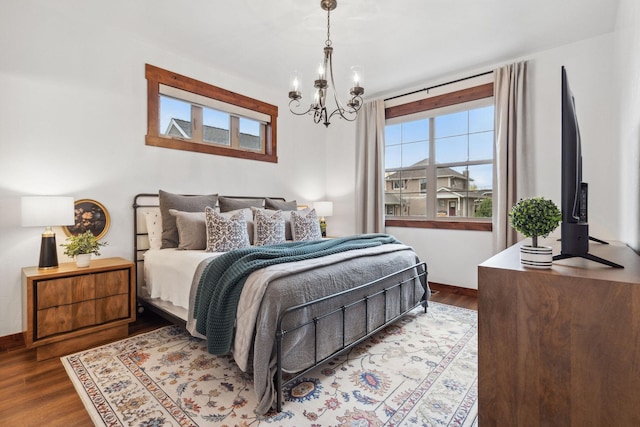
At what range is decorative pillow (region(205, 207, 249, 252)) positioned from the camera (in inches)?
106

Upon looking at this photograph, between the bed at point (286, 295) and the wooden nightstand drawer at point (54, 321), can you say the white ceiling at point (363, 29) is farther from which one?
the wooden nightstand drawer at point (54, 321)

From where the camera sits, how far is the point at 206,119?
3.84 m

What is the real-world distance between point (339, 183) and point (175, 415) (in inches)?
157

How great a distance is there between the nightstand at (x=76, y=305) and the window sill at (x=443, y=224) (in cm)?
332

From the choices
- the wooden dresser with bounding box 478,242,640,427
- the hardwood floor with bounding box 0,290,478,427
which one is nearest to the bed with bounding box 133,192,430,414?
the hardwood floor with bounding box 0,290,478,427

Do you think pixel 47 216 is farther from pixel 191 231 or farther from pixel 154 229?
pixel 191 231

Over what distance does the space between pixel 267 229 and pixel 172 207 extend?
0.96 m

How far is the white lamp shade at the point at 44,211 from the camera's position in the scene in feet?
7.44

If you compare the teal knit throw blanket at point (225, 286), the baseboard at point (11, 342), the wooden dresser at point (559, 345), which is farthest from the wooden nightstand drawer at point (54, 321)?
the wooden dresser at point (559, 345)

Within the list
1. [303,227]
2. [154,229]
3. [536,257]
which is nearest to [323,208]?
[303,227]

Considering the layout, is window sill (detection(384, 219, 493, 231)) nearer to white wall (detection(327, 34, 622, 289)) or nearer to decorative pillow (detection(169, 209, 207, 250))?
white wall (detection(327, 34, 622, 289))

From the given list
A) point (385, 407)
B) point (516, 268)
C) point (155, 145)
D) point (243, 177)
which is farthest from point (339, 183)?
point (516, 268)

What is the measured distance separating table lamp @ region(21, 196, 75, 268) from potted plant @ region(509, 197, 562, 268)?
2.95 m

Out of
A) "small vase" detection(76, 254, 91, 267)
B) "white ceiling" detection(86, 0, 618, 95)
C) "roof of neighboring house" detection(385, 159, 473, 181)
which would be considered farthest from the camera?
"roof of neighboring house" detection(385, 159, 473, 181)
